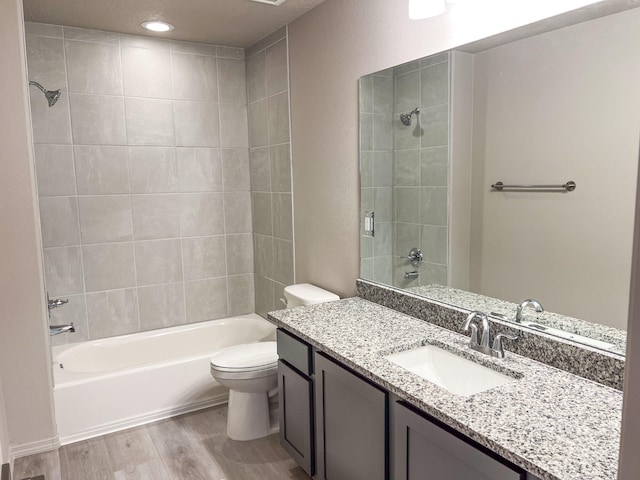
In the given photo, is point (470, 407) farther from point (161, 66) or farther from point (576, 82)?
point (161, 66)

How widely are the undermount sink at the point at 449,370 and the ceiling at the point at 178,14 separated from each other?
2.01 meters

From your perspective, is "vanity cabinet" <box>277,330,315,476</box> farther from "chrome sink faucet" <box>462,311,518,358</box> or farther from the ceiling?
the ceiling

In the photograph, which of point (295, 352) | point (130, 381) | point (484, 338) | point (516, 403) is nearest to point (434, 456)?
point (516, 403)

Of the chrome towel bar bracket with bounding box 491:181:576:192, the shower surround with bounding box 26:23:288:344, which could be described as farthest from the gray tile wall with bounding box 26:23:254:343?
the chrome towel bar bracket with bounding box 491:181:576:192

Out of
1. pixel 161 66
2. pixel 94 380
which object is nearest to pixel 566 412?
pixel 94 380

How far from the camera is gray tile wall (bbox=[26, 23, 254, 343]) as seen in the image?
3139 millimetres

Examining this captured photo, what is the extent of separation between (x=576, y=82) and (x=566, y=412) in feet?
3.32

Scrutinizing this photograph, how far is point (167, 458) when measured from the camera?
2.52 metres

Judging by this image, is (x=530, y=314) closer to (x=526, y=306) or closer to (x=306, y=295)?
(x=526, y=306)

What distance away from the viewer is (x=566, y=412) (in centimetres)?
132

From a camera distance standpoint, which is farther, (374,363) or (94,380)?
(94,380)

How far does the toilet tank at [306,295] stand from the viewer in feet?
8.95

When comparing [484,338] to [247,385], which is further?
[247,385]

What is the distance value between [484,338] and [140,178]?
260cm
